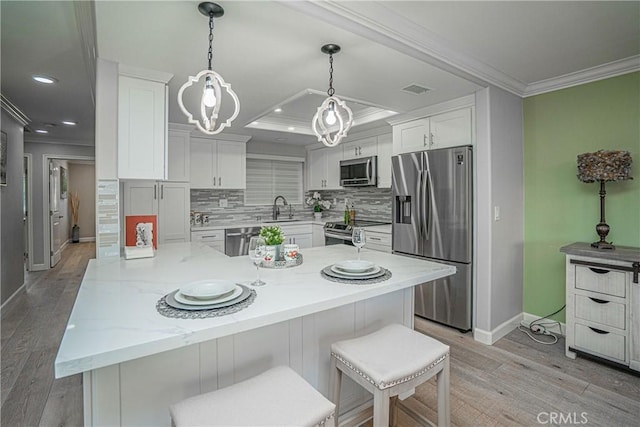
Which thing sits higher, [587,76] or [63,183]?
[587,76]

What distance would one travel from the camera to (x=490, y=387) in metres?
2.18

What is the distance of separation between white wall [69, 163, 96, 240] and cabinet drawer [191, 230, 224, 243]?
738 centimetres

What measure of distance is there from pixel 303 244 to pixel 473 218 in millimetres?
2925

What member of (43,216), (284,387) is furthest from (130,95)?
(43,216)

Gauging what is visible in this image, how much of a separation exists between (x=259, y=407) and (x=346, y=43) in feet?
6.62

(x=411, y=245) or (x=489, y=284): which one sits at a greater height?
(x=411, y=245)

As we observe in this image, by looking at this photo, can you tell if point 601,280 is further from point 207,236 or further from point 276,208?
point 276,208

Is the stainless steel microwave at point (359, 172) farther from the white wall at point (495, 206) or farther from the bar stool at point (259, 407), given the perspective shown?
the bar stool at point (259, 407)

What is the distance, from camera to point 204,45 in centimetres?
202

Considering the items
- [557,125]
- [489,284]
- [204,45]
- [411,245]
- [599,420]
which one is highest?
[204,45]

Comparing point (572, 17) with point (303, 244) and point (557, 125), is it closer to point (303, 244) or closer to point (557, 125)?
point (557, 125)

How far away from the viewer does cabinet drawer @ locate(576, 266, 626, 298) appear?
2.30 m

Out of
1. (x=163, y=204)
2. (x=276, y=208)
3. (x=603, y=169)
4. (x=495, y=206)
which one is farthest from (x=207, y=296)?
(x=276, y=208)

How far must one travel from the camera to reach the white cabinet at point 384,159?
13.6 feet
